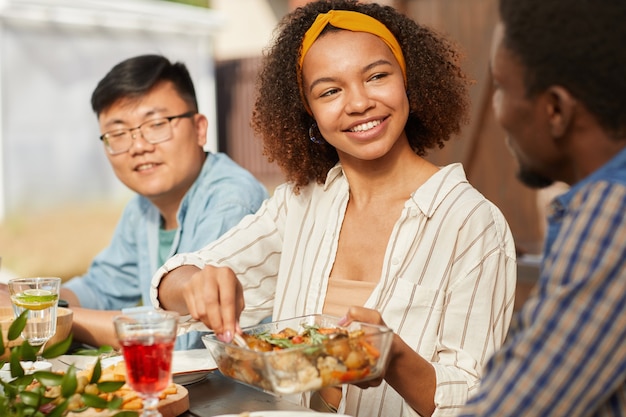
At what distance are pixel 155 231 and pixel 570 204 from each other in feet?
8.25

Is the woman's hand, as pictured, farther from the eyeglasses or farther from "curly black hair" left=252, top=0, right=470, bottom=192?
the eyeglasses

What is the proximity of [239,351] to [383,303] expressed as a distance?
753 millimetres

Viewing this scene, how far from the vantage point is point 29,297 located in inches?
85.3

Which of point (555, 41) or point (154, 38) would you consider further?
point (154, 38)

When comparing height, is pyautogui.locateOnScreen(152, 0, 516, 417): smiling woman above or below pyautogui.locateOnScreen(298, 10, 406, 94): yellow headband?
below

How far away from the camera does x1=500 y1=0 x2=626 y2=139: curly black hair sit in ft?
3.65

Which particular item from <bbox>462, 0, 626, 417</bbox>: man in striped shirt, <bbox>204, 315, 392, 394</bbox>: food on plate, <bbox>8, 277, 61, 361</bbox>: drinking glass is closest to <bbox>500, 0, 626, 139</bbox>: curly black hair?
<bbox>462, 0, 626, 417</bbox>: man in striped shirt

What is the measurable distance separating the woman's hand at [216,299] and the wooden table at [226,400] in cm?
21

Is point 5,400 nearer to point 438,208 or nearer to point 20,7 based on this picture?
point 438,208

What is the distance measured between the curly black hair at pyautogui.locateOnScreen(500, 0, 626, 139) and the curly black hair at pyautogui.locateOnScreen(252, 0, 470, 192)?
1168 mm

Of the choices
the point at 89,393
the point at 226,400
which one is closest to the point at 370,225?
the point at 226,400

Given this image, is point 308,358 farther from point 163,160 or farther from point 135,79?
point 135,79

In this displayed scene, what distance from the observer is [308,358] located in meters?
1.39

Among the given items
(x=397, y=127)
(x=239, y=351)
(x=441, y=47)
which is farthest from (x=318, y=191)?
(x=239, y=351)
